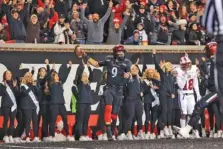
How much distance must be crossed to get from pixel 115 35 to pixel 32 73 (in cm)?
286

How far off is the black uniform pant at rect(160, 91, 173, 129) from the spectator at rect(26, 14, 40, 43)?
3206mm

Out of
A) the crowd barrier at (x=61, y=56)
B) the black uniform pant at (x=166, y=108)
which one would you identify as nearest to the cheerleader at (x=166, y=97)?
the black uniform pant at (x=166, y=108)

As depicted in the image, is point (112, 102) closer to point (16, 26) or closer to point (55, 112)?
point (55, 112)

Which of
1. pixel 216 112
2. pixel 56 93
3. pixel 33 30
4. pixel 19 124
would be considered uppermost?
pixel 33 30

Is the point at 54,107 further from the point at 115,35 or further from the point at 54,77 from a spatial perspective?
the point at 115,35

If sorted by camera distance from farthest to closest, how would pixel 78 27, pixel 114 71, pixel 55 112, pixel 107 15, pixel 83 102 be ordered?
pixel 107 15
pixel 78 27
pixel 83 102
pixel 55 112
pixel 114 71

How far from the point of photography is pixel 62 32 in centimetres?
1850

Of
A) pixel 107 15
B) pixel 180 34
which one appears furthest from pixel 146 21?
pixel 107 15

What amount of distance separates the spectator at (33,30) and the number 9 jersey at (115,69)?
Result: 1.89 metres

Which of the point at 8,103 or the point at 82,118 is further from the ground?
the point at 8,103

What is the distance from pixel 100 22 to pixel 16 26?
2371mm

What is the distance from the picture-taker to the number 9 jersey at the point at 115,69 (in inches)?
677

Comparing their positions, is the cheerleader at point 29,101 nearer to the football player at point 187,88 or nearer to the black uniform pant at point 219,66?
the football player at point 187,88

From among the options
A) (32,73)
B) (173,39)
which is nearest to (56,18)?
(32,73)
